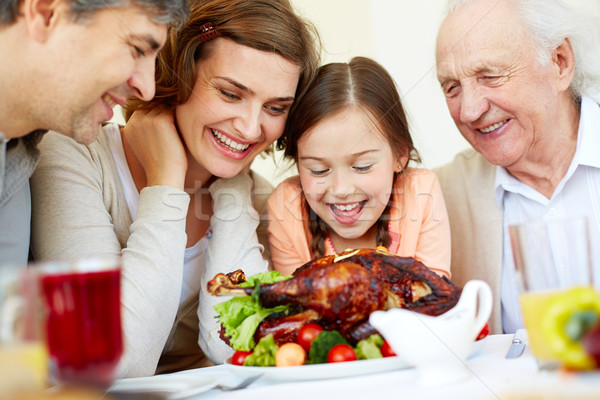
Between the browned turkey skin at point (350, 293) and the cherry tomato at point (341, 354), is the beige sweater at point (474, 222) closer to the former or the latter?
the browned turkey skin at point (350, 293)

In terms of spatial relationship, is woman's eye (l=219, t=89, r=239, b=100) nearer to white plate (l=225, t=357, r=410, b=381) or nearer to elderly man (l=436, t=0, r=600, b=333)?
elderly man (l=436, t=0, r=600, b=333)

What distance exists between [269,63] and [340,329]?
3.45 ft

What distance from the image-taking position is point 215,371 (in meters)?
1.27

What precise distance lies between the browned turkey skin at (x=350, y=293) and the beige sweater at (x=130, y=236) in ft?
1.45

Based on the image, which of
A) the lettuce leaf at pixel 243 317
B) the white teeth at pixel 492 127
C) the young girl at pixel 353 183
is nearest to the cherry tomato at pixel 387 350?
the lettuce leaf at pixel 243 317

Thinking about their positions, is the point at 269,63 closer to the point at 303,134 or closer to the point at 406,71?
the point at 303,134

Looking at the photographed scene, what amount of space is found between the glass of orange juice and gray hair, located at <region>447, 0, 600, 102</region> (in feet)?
4.83

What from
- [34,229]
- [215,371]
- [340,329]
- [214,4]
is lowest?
[215,371]

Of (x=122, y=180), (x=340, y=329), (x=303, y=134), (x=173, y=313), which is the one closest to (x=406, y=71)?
(x=303, y=134)

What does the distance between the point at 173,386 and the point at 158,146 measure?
1.13 meters

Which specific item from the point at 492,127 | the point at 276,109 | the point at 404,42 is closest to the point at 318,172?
the point at 276,109

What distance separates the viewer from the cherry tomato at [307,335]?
1107mm

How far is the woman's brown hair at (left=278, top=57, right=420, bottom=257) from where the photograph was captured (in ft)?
6.89

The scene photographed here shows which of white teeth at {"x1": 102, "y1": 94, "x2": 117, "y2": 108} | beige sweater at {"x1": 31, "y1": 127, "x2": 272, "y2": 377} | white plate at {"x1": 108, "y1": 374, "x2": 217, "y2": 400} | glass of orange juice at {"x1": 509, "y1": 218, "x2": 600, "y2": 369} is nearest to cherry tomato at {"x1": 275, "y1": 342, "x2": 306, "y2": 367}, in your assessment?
white plate at {"x1": 108, "y1": 374, "x2": 217, "y2": 400}
